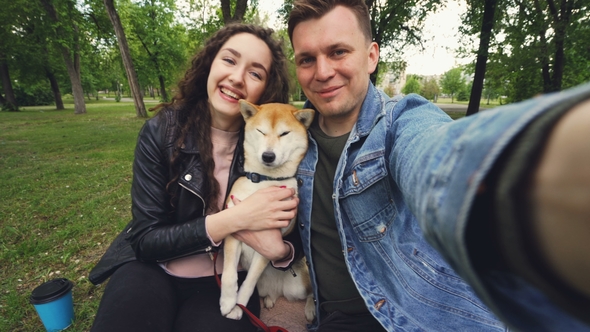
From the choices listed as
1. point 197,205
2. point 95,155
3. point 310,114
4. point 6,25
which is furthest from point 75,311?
point 6,25

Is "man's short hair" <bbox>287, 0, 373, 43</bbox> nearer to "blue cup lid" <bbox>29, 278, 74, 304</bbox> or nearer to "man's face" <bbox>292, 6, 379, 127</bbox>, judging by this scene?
"man's face" <bbox>292, 6, 379, 127</bbox>

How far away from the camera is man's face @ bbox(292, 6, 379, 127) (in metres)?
1.56

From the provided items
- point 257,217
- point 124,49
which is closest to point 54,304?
point 257,217

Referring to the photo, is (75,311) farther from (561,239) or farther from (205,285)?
(561,239)

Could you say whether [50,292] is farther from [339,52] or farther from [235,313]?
[339,52]

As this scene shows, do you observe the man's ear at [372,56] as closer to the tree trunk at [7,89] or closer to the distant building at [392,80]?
the distant building at [392,80]

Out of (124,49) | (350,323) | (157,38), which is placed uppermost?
(157,38)

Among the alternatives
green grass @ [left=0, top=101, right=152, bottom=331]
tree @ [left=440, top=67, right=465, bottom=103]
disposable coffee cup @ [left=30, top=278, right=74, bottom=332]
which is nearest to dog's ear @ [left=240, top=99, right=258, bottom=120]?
disposable coffee cup @ [left=30, top=278, right=74, bottom=332]

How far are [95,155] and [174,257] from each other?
705 centimetres

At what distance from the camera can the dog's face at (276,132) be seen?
195 cm

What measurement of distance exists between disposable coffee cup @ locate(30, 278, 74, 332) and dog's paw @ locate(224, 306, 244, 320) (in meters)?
1.28

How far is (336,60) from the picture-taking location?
1594mm

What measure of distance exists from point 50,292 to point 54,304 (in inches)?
3.5

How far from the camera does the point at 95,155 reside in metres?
7.03
